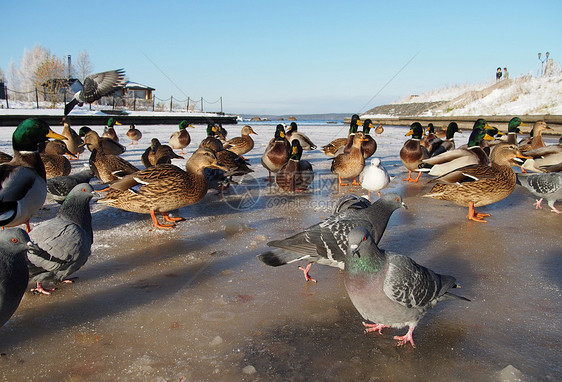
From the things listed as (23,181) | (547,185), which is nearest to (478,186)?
(547,185)

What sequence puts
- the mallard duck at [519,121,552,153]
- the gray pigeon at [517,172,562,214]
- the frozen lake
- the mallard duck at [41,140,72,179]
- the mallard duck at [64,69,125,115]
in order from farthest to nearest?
the mallard duck at [519,121,552,153] < the mallard duck at [64,69,125,115] < the mallard duck at [41,140,72,179] < the gray pigeon at [517,172,562,214] < the frozen lake

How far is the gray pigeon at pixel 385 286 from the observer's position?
85.5 inches


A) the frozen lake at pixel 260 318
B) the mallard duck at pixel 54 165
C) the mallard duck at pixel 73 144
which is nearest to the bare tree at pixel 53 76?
the mallard duck at pixel 73 144

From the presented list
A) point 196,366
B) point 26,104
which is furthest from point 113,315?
point 26,104

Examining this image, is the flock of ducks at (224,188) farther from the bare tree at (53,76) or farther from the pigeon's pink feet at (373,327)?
the bare tree at (53,76)

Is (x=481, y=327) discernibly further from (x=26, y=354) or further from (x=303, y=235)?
(x=26, y=354)

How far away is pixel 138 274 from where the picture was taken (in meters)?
3.15

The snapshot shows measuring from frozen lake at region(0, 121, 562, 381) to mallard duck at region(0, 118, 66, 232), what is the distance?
2.27 feet

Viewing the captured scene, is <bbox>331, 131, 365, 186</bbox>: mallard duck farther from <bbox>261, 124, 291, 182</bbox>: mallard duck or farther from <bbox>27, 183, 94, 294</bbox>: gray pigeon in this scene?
<bbox>27, 183, 94, 294</bbox>: gray pigeon

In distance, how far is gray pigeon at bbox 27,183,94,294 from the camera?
2.67 meters

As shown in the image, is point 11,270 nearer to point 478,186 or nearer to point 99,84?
point 478,186

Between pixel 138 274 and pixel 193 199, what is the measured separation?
1.66m

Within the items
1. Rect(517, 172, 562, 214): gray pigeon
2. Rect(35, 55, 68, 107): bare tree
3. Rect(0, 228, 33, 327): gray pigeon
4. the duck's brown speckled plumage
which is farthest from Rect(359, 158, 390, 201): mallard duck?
Rect(35, 55, 68, 107): bare tree

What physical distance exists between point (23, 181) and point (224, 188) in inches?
124
